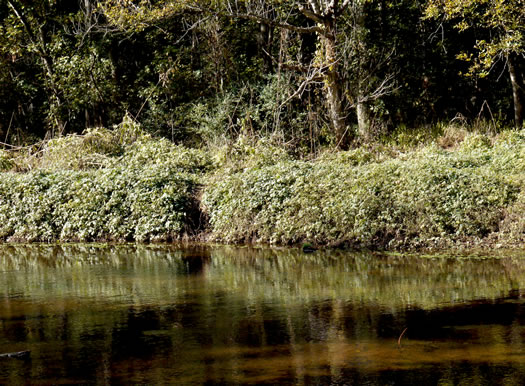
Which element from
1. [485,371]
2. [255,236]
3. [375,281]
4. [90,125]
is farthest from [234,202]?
[90,125]

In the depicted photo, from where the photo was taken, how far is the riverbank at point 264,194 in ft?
43.0

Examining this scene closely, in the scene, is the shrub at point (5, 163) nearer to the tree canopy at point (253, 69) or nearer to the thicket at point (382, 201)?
the tree canopy at point (253, 69)

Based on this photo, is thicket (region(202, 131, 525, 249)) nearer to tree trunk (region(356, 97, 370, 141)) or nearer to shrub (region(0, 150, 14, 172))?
tree trunk (region(356, 97, 370, 141))

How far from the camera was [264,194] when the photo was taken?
49.3 feet

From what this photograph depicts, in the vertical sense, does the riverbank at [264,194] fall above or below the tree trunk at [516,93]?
Result: below

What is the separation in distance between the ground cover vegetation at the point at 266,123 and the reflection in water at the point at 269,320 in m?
1.38

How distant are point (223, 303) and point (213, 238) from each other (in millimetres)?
5764

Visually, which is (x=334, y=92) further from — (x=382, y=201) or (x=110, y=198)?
(x=110, y=198)

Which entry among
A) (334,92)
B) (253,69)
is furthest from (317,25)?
(253,69)

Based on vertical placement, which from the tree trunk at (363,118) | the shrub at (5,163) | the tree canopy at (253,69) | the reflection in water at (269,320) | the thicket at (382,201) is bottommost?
the reflection in water at (269,320)

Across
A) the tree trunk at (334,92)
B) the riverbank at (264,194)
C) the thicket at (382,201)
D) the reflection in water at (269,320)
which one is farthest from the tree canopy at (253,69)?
the reflection in water at (269,320)

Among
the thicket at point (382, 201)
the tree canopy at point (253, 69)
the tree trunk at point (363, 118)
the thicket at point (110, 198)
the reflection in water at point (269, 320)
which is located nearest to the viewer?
the reflection in water at point (269, 320)

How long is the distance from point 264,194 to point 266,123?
5.56 meters

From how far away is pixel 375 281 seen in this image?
1077 centimetres
